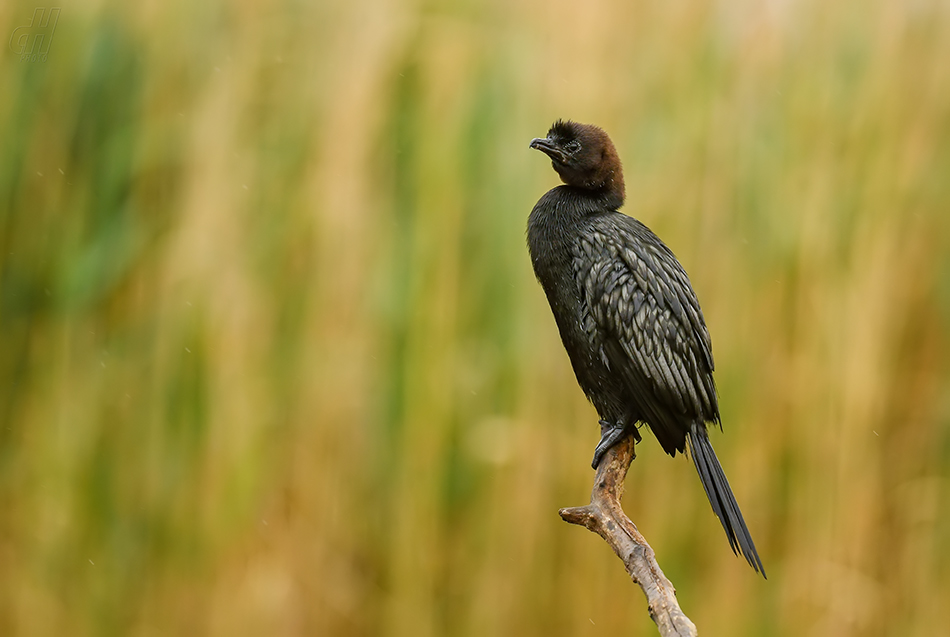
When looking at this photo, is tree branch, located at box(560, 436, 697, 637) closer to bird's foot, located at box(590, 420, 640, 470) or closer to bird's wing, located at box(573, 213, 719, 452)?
bird's foot, located at box(590, 420, 640, 470)

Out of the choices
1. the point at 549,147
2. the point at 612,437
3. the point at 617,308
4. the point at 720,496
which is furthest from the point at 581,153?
the point at 720,496

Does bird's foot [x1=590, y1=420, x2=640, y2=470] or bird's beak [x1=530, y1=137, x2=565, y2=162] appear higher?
bird's beak [x1=530, y1=137, x2=565, y2=162]

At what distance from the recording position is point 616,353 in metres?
2.00

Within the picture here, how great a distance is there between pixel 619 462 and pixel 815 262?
3.05 feet

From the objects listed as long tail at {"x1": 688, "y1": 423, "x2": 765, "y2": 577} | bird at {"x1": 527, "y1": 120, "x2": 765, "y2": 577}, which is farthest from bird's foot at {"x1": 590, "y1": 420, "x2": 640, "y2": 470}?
long tail at {"x1": 688, "y1": 423, "x2": 765, "y2": 577}

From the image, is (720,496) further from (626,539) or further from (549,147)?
(549,147)

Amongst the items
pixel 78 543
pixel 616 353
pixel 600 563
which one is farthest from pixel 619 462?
pixel 78 543

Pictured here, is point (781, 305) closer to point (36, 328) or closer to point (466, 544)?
point (466, 544)

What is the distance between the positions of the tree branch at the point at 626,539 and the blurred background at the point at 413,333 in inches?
22.1

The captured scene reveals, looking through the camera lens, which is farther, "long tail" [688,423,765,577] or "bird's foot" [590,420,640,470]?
"bird's foot" [590,420,640,470]

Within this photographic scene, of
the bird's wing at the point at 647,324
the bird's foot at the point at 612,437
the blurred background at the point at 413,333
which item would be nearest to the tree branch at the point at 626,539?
the bird's foot at the point at 612,437

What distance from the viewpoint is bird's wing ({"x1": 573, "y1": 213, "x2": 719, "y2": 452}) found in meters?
1.95

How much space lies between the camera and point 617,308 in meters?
1.97

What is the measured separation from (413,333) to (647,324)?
72 cm
